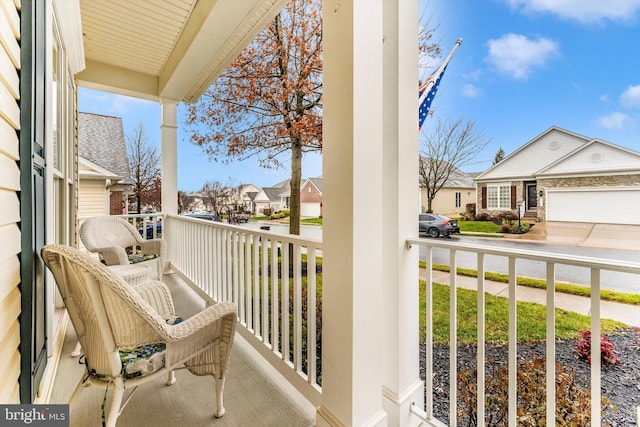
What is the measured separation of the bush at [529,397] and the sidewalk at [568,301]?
497 mm

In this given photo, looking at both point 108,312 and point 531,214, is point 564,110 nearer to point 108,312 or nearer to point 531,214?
point 531,214

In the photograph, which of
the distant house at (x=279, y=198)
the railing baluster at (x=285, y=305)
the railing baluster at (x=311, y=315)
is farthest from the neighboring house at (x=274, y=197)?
the railing baluster at (x=311, y=315)

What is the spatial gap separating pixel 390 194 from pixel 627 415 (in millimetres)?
1549

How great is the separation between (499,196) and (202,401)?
79.4 inches

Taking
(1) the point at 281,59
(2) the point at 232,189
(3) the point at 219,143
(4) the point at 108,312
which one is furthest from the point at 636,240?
(3) the point at 219,143

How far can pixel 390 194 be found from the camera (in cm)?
161

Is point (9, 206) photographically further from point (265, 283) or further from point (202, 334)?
point (265, 283)

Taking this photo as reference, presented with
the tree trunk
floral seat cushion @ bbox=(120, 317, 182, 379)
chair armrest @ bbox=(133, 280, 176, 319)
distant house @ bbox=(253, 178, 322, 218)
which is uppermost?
the tree trunk

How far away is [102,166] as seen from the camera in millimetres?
6711

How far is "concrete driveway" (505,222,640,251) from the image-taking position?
93cm

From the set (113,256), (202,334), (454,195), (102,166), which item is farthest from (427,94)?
(102,166)

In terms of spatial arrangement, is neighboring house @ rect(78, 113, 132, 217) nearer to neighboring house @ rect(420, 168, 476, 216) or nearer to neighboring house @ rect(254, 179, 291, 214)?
neighboring house @ rect(254, 179, 291, 214)

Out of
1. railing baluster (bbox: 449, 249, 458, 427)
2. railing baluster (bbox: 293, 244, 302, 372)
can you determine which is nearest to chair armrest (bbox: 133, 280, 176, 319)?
railing baluster (bbox: 293, 244, 302, 372)

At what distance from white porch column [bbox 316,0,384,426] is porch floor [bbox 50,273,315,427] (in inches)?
16.0
